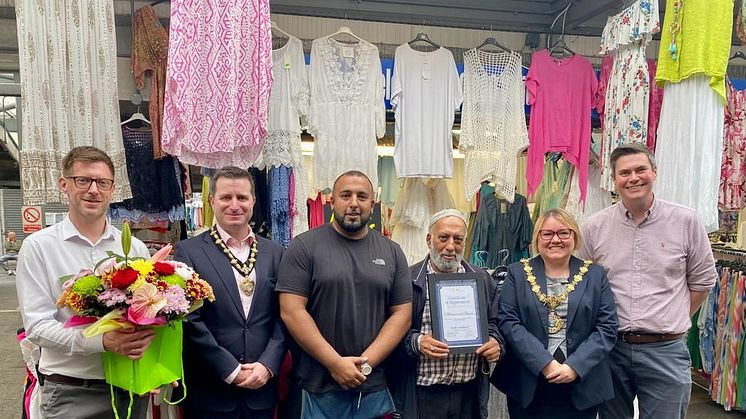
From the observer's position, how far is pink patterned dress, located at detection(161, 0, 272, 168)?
276 cm

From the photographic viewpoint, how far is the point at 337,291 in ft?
7.13

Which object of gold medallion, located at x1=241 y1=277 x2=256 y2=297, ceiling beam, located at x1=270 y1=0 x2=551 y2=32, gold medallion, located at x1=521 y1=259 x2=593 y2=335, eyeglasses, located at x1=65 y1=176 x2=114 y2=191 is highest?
ceiling beam, located at x1=270 y1=0 x2=551 y2=32

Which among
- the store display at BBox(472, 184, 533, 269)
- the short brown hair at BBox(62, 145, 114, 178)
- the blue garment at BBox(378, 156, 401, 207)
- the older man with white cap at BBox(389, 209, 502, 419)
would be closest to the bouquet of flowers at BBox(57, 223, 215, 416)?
the short brown hair at BBox(62, 145, 114, 178)

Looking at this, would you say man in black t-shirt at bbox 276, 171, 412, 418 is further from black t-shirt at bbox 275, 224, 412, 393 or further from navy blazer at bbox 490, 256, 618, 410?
navy blazer at bbox 490, 256, 618, 410

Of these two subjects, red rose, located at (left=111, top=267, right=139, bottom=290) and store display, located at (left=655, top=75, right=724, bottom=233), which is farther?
store display, located at (left=655, top=75, right=724, bottom=233)

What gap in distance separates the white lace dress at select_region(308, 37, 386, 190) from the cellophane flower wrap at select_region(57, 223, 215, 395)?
164 cm

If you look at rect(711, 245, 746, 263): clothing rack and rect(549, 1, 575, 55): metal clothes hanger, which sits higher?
rect(549, 1, 575, 55): metal clothes hanger

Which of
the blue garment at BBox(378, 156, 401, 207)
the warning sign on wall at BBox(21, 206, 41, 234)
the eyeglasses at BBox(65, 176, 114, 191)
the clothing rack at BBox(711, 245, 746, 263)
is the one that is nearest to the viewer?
the eyeglasses at BBox(65, 176, 114, 191)

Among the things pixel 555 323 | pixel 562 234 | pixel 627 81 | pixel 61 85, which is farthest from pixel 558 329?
pixel 61 85

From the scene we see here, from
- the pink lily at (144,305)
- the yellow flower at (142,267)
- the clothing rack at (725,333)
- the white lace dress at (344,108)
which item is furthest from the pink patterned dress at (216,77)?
the clothing rack at (725,333)

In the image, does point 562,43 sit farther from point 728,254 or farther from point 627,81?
point 728,254

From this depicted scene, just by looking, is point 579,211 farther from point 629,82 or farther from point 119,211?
point 119,211

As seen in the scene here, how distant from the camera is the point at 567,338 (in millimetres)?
2301

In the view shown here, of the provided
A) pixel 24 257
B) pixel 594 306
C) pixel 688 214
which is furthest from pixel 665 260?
pixel 24 257
